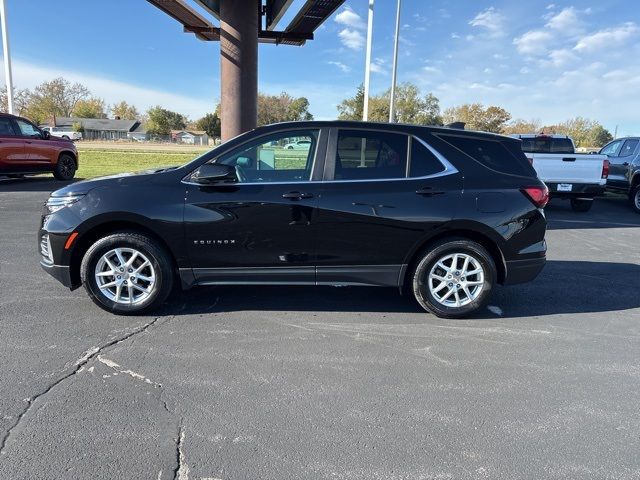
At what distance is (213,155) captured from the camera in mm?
4219

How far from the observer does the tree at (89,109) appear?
399ft

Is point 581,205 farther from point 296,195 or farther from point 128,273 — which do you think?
point 128,273

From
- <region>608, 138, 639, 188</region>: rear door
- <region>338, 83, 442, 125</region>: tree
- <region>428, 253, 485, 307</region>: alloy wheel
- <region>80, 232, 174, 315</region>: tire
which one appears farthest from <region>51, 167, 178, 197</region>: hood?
<region>338, 83, 442, 125</region>: tree

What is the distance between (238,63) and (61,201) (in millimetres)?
8312

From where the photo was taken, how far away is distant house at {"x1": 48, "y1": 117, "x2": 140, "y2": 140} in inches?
4288

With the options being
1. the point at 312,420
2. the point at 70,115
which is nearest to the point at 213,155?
the point at 312,420

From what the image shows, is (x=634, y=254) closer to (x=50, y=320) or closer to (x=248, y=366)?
(x=248, y=366)

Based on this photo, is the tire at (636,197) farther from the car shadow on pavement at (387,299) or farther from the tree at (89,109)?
the tree at (89,109)

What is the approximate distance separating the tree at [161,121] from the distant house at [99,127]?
34.8ft

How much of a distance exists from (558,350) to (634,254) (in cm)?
488

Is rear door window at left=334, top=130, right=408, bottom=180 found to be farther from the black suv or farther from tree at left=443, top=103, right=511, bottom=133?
tree at left=443, top=103, right=511, bottom=133

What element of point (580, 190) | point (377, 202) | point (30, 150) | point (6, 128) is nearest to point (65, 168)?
point (30, 150)

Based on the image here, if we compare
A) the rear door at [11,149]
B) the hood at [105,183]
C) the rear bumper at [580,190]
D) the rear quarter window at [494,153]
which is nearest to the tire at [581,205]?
the rear bumper at [580,190]

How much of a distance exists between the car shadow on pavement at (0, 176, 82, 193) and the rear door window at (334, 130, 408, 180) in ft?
35.4
